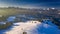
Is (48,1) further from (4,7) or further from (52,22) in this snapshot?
(4,7)

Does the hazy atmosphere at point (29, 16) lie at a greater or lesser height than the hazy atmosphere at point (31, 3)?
lesser

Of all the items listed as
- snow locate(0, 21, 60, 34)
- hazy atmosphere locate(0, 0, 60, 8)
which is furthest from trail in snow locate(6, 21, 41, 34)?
hazy atmosphere locate(0, 0, 60, 8)

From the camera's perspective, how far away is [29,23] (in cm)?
163

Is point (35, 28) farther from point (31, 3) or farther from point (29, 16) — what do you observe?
point (31, 3)

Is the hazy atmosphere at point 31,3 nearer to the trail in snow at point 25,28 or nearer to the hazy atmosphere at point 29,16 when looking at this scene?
the hazy atmosphere at point 29,16

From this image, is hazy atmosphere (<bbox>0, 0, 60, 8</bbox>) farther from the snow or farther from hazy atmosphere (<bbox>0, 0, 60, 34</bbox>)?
the snow

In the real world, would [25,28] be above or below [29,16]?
below

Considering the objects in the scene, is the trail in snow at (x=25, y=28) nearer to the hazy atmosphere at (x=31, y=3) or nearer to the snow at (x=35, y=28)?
the snow at (x=35, y=28)

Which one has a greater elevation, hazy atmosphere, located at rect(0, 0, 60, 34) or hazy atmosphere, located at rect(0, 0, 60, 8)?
hazy atmosphere, located at rect(0, 0, 60, 8)

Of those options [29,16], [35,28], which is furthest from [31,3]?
[35,28]

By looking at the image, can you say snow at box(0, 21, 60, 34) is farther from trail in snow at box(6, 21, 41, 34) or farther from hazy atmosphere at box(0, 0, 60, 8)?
hazy atmosphere at box(0, 0, 60, 8)

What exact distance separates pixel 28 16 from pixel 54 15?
419mm

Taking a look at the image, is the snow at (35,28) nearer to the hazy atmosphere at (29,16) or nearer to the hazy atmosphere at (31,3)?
the hazy atmosphere at (29,16)

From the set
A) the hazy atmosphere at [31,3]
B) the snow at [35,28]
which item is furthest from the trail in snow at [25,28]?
the hazy atmosphere at [31,3]
